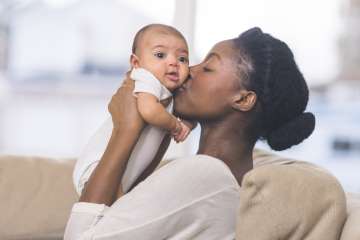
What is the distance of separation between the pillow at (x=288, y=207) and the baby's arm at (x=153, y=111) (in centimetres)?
34

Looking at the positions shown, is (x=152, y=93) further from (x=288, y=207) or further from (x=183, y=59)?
(x=288, y=207)

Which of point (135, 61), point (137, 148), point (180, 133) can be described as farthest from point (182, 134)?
point (135, 61)

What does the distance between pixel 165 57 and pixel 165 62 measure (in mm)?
22

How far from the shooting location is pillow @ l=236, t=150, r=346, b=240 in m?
1.26

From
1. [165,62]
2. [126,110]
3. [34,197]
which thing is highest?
[165,62]

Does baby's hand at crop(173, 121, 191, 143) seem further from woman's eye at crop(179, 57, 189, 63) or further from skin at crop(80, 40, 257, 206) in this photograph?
woman's eye at crop(179, 57, 189, 63)

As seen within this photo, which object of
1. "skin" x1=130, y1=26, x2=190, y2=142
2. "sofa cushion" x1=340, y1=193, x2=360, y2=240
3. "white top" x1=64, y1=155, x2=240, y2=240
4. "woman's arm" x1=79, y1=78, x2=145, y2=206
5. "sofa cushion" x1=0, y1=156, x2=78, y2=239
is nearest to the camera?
"sofa cushion" x1=340, y1=193, x2=360, y2=240

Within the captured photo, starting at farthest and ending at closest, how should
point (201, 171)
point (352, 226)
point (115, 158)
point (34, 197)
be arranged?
1. point (34, 197)
2. point (115, 158)
3. point (201, 171)
4. point (352, 226)

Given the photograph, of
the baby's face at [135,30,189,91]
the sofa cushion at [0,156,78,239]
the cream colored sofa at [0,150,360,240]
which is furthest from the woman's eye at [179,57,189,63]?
the sofa cushion at [0,156,78,239]

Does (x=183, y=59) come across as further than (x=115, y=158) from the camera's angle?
Yes

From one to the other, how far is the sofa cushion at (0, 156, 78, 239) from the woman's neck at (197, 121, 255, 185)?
75cm

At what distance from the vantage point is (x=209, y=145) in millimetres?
1635

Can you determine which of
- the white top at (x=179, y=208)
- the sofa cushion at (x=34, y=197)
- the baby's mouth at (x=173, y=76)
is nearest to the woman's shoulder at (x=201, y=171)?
the white top at (x=179, y=208)

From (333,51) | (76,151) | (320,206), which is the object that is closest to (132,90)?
(320,206)
